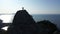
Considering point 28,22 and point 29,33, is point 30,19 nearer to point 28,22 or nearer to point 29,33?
point 28,22

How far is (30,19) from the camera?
14148mm

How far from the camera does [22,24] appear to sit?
13.7m

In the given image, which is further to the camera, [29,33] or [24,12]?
[24,12]

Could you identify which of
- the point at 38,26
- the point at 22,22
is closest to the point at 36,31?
the point at 38,26

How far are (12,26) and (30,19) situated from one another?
1651 millimetres

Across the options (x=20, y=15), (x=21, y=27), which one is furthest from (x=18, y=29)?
(x=20, y=15)

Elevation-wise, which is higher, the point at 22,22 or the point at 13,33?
the point at 22,22

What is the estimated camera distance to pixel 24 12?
47.0 ft

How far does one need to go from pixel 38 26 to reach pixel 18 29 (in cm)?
168

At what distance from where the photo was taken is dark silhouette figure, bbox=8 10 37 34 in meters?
13.4

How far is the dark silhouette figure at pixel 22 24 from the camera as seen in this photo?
1341 centimetres

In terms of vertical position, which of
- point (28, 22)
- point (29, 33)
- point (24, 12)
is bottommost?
point (29, 33)

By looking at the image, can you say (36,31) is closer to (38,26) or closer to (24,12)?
(38,26)

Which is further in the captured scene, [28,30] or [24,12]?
[24,12]
